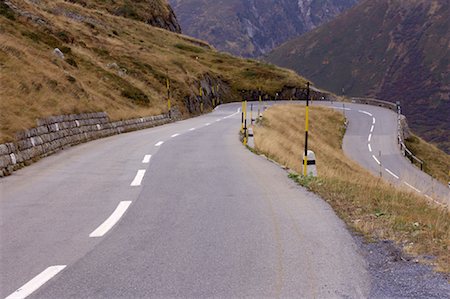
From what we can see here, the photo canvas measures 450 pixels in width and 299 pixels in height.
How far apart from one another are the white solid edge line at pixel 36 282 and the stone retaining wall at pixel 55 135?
7177mm

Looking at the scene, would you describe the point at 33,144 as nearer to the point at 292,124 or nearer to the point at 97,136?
the point at 97,136

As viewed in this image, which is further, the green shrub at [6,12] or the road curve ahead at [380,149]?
the road curve ahead at [380,149]

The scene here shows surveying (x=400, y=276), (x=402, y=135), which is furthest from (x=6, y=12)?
(x=402, y=135)

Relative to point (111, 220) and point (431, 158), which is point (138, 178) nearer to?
point (111, 220)

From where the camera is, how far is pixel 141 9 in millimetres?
98438

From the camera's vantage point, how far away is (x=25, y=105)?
51.9 feet

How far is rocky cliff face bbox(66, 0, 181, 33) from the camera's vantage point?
92688mm

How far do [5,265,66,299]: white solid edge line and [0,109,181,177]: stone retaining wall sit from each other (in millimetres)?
7177

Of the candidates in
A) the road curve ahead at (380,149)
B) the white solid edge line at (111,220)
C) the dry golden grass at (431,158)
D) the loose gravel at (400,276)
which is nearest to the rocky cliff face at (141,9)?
the road curve ahead at (380,149)

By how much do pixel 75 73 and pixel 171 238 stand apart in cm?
2559

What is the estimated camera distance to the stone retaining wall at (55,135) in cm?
1210

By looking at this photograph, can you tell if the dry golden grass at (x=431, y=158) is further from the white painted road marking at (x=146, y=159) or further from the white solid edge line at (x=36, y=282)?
the white solid edge line at (x=36, y=282)

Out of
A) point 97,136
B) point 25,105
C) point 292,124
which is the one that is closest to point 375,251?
point 25,105

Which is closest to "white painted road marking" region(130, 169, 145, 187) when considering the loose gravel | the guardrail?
the loose gravel
